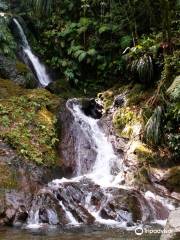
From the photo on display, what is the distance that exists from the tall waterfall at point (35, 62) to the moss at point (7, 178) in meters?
6.07

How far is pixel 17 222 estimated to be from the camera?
901 centimetres

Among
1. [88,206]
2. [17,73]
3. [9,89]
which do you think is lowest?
[88,206]

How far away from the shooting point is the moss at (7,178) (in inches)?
387

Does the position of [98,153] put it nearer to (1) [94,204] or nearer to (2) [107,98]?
(1) [94,204]

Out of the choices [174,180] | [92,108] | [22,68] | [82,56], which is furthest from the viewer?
[82,56]

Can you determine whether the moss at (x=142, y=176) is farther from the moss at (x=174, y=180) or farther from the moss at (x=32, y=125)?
the moss at (x=32, y=125)

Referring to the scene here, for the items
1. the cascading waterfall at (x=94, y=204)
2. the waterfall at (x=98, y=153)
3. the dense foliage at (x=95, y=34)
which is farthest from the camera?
the dense foliage at (x=95, y=34)

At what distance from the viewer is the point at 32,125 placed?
1205cm

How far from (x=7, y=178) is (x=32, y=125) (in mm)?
2371

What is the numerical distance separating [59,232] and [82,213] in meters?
1.19

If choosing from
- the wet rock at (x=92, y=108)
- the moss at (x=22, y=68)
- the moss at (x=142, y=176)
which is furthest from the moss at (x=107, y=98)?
the moss at (x=142, y=176)

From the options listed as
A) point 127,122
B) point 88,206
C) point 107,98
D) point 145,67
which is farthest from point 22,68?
point 88,206

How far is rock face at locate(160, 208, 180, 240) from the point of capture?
17.5 ft

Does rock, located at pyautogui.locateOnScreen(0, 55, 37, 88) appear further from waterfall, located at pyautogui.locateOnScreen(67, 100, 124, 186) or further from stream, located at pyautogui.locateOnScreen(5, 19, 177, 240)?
stream, located at pyautogui.locateOnScreen(5, 19, 177, 240)
